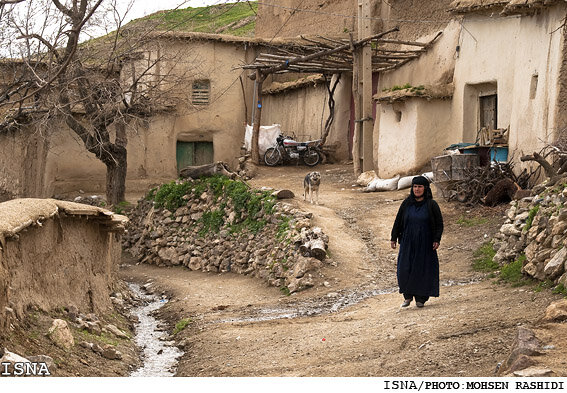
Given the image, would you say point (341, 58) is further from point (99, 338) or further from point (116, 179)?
point (99, 338)

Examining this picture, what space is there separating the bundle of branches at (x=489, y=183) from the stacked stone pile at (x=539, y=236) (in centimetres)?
203

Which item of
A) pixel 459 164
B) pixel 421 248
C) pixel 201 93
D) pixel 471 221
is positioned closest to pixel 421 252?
pixel 421 248

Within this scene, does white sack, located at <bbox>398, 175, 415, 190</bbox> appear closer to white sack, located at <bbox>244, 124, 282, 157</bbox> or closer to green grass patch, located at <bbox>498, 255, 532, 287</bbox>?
green grass patch, located at <bbox>498, 255, 532, 287</bbox>

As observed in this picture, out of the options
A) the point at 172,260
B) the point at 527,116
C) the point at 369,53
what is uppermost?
the point at 369,53

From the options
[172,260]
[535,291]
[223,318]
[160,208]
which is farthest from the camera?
[160,208]

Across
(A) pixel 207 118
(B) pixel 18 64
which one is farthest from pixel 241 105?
(B) pixel 18 64

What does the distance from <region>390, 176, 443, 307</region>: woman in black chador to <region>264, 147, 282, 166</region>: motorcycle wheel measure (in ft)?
49.9

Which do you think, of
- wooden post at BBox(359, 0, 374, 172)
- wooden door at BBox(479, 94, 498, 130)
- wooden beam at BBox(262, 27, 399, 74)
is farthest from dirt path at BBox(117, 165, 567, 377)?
wooden beam at BBox(262, 27, 399, 74)

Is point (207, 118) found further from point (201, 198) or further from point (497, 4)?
point (497, 4)

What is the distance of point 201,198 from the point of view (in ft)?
63.6

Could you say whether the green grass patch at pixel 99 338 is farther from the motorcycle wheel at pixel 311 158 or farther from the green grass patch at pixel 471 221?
the motorcycle wheel at pixel 311 158

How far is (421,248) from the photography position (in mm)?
9727

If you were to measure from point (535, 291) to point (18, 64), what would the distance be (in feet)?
43.4

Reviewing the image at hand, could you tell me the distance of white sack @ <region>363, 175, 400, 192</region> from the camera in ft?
62.8
